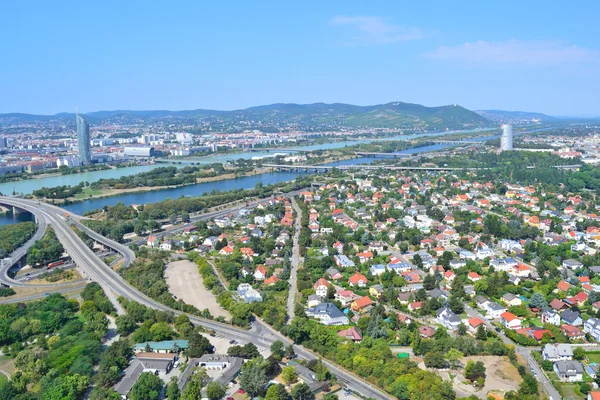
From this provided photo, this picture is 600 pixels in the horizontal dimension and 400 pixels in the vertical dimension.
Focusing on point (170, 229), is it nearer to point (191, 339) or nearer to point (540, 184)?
point (191, 339)

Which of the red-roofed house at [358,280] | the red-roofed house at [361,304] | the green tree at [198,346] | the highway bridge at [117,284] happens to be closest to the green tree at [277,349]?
the highway bridge at [117,284]

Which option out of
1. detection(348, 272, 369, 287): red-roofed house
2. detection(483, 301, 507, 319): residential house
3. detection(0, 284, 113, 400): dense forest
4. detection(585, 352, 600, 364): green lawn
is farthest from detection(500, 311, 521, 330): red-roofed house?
detection(0, 284, 113, 400): dense forest

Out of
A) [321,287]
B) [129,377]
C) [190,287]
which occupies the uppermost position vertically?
[321,287]

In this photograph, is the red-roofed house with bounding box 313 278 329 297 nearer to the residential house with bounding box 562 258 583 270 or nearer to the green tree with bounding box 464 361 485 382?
the green tree with bounding box 464 361 485 382

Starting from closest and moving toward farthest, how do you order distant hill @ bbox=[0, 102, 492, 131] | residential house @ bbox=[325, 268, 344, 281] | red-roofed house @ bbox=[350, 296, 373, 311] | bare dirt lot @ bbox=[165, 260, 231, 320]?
red-roofed house @ bbox=[350, 296, 373, 311] < bare dirt lot @ bbox=[165, 260, 231, 320] < residential house @ bbox=[325, 268, 344, 281] < distant hill @ bbox=[0, 102, 492, 131]

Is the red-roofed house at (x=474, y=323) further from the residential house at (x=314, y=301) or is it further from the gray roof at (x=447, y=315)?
the residential house at (x=314, y=301)

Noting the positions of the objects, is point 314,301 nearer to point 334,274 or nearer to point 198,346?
point 334,274

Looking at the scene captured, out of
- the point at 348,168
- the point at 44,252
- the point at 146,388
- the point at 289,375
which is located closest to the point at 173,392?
the point at 146,388
